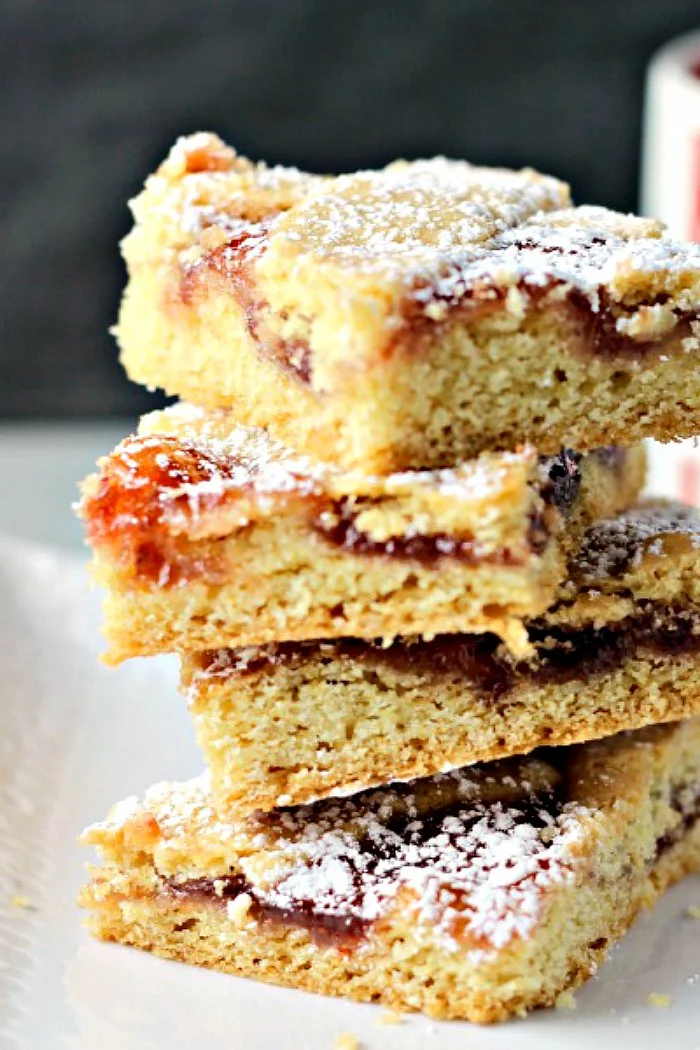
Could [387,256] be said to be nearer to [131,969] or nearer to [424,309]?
[424,309]

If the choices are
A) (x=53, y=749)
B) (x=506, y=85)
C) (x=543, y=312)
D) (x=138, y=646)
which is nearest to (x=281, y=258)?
(x=543, y=312)

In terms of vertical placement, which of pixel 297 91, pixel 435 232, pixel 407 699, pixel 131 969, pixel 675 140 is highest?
pixel 297 91

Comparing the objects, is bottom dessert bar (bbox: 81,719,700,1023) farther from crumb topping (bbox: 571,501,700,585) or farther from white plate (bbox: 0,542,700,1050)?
crumb topping (bbox: 571,501,700,585)

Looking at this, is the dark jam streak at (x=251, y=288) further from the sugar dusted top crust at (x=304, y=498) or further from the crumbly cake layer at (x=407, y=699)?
the crumbly cake layer at (x=407, y=699)

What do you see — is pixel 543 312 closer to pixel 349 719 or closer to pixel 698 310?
pixel 698 310

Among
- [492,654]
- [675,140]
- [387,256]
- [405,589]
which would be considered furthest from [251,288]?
[675,140]

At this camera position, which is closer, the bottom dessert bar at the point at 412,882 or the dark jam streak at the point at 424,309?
the dark jam streak at the point at 424,309

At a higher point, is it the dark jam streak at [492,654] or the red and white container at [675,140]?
the red and white container at [675,140]

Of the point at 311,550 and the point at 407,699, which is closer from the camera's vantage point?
the point at 311,550

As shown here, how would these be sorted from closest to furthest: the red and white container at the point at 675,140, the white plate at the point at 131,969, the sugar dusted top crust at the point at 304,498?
the sugar dusted top crust at the point at 304,498 < the white plate at the point at 131,969 < the red and white container at the point at 675,140

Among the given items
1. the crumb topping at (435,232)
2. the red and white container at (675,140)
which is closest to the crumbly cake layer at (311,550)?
the crumb topping at (435,232)
